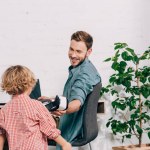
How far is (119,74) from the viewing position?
131 inches

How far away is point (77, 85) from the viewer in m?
2.28

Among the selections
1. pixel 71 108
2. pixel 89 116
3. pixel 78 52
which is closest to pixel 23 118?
pixel 71 108

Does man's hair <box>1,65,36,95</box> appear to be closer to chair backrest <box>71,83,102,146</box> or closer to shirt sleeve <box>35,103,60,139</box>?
shirt sleeve <box>35,103,60,139</box>

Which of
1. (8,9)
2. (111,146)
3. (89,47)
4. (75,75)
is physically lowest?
(111,146)

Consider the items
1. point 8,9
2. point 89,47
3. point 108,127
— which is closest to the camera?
point 89,47

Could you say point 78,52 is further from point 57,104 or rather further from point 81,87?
point 57,104

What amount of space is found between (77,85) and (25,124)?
0.56 meters

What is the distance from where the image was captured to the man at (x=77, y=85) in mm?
2217

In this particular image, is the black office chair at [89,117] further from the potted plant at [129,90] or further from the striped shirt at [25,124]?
the potted plant at [129,90]

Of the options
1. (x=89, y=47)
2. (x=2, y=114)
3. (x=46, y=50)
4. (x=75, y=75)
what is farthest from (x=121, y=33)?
(x=2, y=114)

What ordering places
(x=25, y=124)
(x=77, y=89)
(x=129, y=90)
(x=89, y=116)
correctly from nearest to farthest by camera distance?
(x=25, y=124)
(x=77, y=89)
(x=89, y=116)
(x=129, y=90)

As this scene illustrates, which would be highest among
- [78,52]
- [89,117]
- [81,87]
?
[78,52]

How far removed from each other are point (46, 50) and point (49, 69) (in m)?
0.19

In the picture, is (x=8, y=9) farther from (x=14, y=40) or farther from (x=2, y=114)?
(x=2, y=114)
